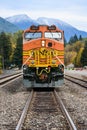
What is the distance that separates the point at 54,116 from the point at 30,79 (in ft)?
32.3

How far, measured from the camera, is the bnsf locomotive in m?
20.6

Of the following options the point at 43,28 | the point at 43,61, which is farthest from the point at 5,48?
the point at 43,61

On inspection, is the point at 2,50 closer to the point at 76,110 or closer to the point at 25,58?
the point at 25,58

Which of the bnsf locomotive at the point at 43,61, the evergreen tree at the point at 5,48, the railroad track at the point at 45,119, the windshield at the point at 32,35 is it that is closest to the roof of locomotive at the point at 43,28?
the windshield at the point at 32,35

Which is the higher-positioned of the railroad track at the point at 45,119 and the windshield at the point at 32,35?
the windshield at the point at 32,35

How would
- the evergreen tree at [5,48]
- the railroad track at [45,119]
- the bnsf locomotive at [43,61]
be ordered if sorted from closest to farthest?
the railroad track at [45,119]
the bnsf locomotive at [43,61]
the evergreen tree at [5,48]

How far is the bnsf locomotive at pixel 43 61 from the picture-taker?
2062 cm

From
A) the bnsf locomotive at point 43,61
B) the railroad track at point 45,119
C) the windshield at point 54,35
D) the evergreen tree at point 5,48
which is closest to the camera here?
the railroad track at point 45,119

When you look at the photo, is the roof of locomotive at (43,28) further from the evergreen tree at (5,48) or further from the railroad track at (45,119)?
the evergreen tree at (5,48)

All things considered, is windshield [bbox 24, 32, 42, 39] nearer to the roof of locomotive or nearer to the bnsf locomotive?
the bnsf locomotive

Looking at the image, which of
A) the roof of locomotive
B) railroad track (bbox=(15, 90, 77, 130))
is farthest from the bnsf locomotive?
railroad track (bbox=(15, 90, 77, 130))

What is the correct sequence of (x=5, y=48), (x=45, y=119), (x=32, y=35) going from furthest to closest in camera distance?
(x=5, y=48), (x=32, y=35), (x=45, y=119)

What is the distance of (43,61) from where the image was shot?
20.7 metres

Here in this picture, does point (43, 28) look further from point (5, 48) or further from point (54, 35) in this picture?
point (5, 48)
